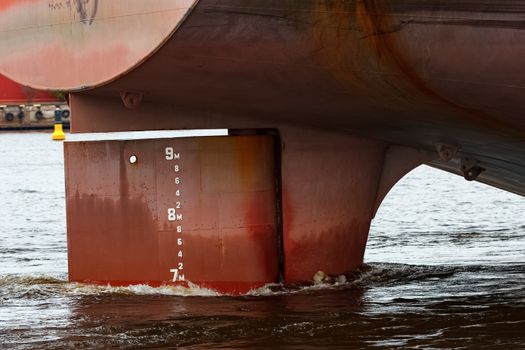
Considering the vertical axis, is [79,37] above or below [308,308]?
above

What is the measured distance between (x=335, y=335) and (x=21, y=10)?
4.76 meters

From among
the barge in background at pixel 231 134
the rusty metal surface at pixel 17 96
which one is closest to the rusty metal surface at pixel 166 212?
the barge in background at pixel 231 134

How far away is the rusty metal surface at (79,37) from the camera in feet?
38.8

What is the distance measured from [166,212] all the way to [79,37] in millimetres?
1978

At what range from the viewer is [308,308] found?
1277 cm

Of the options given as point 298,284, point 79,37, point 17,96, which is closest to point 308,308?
point 298,284

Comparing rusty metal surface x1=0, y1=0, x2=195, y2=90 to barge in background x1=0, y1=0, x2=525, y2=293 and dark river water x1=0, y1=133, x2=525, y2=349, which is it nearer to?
barge in background x1=0, y1=0, x2=525, y2=293

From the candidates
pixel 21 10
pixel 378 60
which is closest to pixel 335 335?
pixel 378 60

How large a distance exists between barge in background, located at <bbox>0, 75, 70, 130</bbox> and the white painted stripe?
71.6m

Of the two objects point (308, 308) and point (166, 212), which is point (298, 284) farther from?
point (166, 212)

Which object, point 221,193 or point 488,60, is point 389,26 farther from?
point 221,193

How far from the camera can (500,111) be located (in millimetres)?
11852

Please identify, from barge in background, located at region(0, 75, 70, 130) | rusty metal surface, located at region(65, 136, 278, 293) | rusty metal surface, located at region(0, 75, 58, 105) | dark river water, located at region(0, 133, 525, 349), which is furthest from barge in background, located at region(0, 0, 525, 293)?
rusty metal surface, located at region(0, 75, 58, 105)

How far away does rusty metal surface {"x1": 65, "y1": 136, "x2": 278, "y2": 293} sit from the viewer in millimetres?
13555
